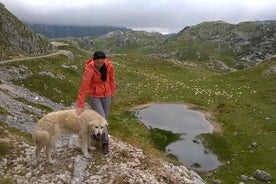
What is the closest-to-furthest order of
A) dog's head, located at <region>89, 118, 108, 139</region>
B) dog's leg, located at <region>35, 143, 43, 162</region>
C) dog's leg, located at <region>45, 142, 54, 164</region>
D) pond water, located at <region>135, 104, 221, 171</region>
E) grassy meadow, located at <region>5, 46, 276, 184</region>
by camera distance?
dog's head, located at <region>89, 118, 108, 139</region>, dog's leg, located at <region>45, 142, 54, 164</region>, dog's leg, located at <region>35, 143, 43, 162</region>, grassy meadow, located at <region>5, 46, 276, 184</region>, pond water, located at <region>135, 104, 221, 171</region>

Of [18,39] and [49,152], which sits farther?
[18,39]

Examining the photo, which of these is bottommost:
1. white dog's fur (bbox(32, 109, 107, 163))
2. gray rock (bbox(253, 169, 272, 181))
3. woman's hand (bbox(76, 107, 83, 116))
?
gray rock (bbox(253, 169, 272, 181))

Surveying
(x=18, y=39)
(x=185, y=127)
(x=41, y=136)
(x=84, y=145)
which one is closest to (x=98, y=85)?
(x=84, y=145)

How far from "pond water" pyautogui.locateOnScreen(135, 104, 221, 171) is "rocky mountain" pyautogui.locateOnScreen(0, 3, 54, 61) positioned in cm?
2917

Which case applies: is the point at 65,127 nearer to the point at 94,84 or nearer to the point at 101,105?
the point at 101,105

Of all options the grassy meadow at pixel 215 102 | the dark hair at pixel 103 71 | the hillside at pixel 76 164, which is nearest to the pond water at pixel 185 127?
the grassy meadow at pixel 215 102

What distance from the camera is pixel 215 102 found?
51.2 metres

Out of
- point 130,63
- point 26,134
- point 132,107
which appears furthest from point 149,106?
point 130,63

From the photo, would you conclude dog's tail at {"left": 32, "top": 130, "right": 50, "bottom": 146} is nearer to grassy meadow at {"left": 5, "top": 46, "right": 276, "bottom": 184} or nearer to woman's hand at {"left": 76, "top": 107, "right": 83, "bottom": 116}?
woman's hand at {"left": 76, "top": 107, "right": 83, "bottom": 116}

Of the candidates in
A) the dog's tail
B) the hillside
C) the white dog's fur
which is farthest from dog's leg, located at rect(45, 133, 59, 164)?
the hillside

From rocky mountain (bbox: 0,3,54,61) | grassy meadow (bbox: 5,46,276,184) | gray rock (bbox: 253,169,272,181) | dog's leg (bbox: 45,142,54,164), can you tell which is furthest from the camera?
rocky mountain (bbox: 0,3,54,61)

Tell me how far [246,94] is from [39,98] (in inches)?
1152

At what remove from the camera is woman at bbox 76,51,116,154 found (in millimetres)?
16922

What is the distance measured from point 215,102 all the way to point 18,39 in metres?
35.8
